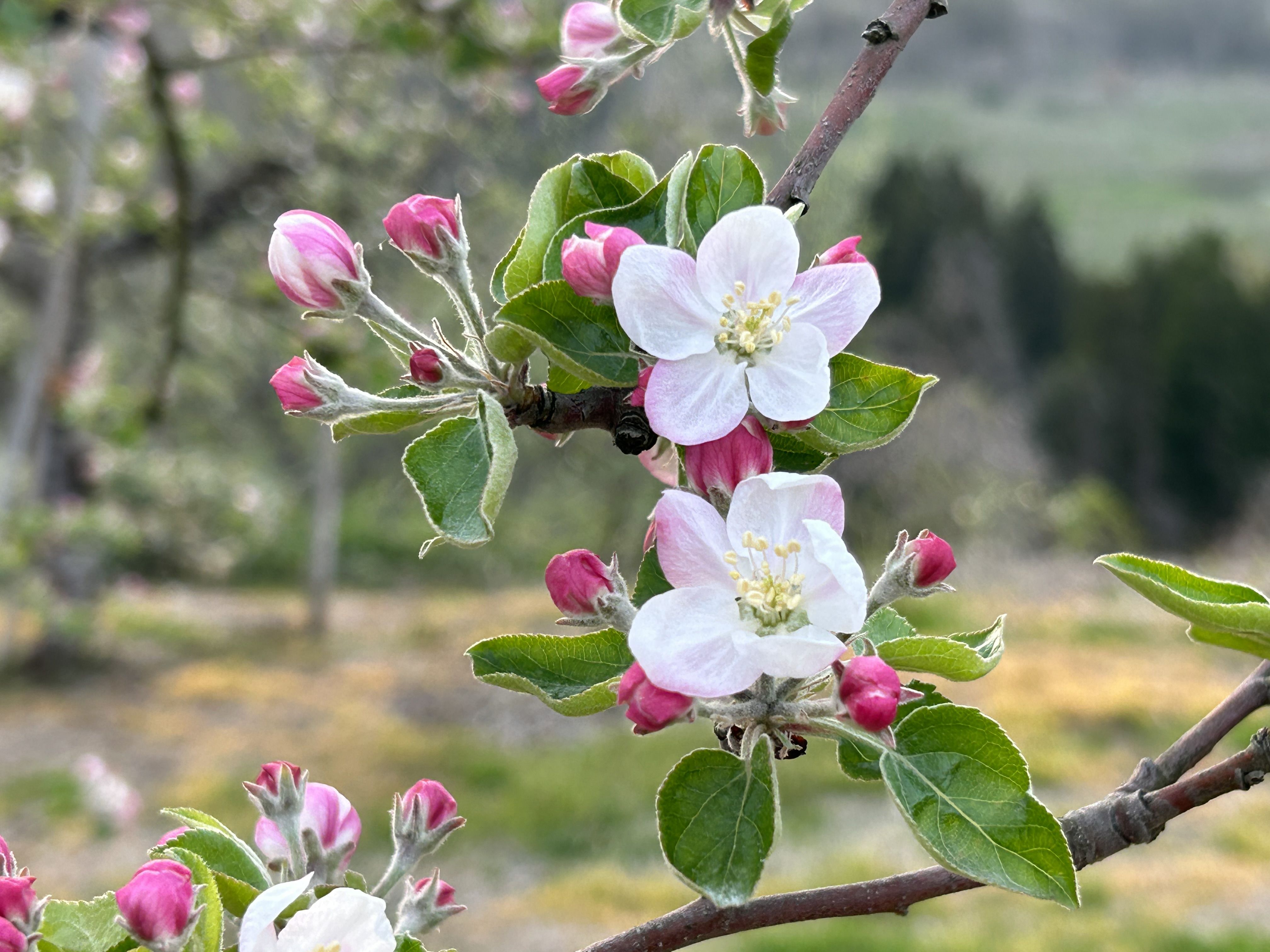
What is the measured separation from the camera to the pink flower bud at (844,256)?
50 cm

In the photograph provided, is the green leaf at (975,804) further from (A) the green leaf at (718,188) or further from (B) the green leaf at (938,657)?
(A) the green leaf at (718,188)

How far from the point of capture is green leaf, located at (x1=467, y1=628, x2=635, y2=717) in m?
0.49

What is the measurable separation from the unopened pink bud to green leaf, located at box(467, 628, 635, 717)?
13cm

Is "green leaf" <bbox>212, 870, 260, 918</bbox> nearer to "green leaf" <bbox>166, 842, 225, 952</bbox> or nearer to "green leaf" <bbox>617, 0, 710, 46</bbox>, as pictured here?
"green leaf" <bbox>166, 842, 225, 952</bbox>

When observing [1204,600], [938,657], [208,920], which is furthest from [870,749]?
[208,920]

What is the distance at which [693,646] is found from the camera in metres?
0.42

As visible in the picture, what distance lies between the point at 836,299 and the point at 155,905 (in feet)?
1.20

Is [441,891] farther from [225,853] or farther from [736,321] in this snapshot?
[736,321]

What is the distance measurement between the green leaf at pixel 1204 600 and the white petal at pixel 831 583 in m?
0.10

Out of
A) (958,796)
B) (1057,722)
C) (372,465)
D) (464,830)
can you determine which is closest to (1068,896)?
(958,796)

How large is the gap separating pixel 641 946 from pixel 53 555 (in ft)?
22.4

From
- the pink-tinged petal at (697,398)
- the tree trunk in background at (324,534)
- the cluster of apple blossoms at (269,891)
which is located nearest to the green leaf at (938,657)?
the pink-tinged petal at (697,398)

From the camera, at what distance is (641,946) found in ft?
1.63

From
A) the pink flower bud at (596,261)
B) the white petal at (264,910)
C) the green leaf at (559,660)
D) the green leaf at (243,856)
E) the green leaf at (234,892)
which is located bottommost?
the green leaf at (243,856)
